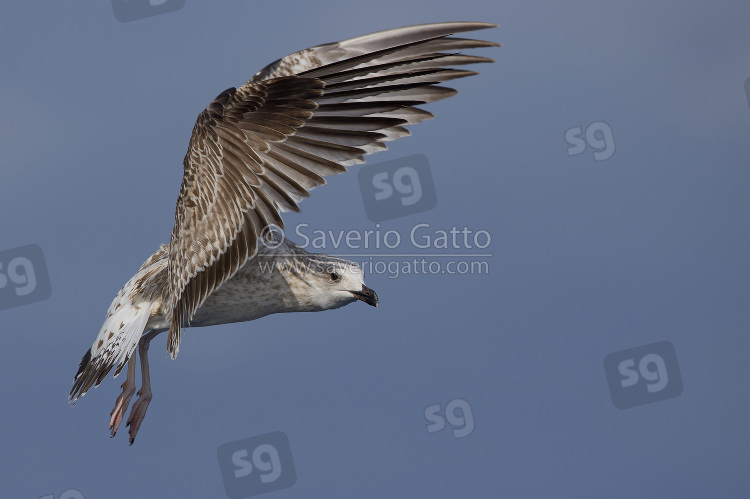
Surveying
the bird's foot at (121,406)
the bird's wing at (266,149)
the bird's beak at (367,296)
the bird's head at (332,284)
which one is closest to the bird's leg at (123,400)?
the bird's foot at (121,406)

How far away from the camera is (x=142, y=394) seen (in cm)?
1216

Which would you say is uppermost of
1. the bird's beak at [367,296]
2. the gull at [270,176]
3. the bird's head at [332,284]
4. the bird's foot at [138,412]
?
the gull at [270,176]

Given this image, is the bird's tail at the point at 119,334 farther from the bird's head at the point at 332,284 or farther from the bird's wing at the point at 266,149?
the bird's head at the point at 332,284

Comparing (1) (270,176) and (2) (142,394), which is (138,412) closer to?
(2) (142,394)

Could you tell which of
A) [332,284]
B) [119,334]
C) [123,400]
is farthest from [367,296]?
[123,400]

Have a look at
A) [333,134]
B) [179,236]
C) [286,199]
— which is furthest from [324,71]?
[179,236]

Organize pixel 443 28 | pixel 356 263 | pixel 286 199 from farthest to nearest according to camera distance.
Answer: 1. pixel 356 263
2. pixel 443 28
3. pixel 286 199

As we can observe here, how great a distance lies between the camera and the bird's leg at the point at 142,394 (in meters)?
11.9

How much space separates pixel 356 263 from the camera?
460 inches

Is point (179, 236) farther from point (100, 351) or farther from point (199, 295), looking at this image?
point (100, 351)

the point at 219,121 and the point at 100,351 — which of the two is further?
the point at 100,351

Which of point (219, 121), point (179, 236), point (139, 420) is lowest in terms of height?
point (139, 420)

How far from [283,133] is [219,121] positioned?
2.02 ft

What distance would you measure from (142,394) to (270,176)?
330cm
